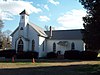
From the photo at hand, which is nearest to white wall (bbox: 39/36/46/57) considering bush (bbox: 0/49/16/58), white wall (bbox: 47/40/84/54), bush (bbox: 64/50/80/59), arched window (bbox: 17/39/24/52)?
white wall (bbox: 47/40/84/54)

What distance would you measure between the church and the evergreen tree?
25495mm

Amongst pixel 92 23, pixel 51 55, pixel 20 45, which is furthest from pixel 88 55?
pixel 92 23

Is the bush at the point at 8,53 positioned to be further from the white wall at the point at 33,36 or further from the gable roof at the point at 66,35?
the gable roof at the point at 66,35

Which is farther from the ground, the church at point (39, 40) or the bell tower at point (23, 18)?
the bell tower at point (23, 18)

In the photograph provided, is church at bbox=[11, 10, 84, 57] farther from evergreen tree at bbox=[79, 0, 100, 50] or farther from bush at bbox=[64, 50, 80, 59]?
evergreen tree at bbox=[79, 0, 100, 50]

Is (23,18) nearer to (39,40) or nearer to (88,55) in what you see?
(39,40)

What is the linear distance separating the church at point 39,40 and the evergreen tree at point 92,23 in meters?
25.5

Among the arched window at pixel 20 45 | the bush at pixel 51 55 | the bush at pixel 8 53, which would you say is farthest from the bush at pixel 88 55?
the bush at pixel 8 53

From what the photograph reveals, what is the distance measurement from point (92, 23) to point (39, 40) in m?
27.1

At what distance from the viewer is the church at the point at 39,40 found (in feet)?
179

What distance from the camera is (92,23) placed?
27.6 meters

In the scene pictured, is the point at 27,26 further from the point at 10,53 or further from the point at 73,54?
the point at 73,54

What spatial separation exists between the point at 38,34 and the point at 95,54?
1163 cm

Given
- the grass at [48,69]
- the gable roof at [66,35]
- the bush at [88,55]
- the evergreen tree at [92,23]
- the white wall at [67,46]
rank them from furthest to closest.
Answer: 1. the gable roof at [66,35]
2. the white wall at [67,46]
3. the bush at [88,55]
4. the evergreen tree at [92,23]
5. the grass at [48,69]
